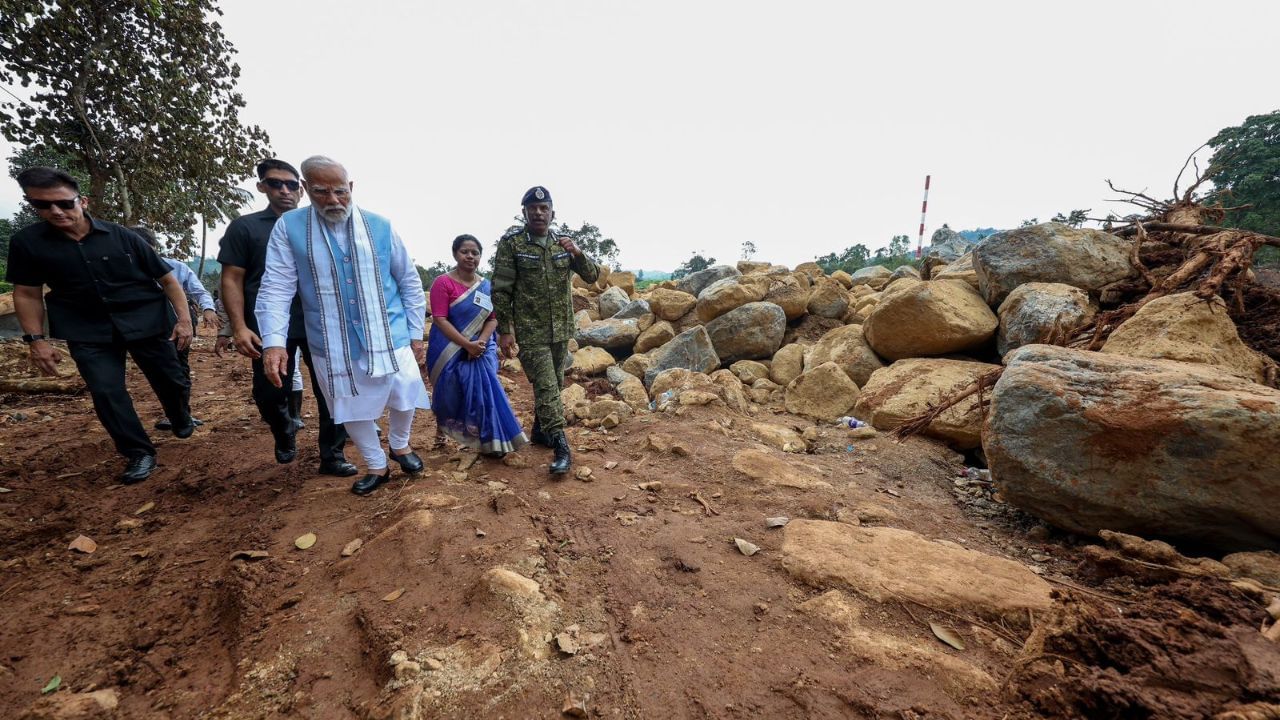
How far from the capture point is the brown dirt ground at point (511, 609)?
1.23 m

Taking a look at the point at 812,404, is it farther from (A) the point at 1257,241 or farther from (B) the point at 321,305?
(B) the point at 321,305

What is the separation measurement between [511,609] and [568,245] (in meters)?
2.17

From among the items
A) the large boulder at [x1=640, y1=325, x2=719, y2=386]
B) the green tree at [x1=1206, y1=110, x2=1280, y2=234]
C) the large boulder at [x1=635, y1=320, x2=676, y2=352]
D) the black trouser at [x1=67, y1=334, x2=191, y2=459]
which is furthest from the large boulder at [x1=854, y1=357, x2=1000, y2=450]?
the green tree at [x1=1206, y1=110, x2=1280, y2=234]

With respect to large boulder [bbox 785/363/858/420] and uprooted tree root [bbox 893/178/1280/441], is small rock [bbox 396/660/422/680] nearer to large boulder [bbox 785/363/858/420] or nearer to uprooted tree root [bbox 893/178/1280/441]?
uprooted tree root [bbox 893/178/1280/441]

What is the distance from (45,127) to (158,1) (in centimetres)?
240

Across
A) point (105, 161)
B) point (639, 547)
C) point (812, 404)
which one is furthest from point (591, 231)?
point (639, 547)

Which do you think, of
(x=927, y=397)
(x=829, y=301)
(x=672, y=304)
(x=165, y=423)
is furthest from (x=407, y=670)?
(x=829, y=301)

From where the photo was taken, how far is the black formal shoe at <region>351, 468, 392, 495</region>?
2.54 meters

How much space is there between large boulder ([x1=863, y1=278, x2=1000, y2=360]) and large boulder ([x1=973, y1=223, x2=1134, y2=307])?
295mm

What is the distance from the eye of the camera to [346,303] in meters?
2.38

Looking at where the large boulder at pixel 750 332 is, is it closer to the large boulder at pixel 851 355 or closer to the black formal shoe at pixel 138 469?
the large boulder at pixel 851 355

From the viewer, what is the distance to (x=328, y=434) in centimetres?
284

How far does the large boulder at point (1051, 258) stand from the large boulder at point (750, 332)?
2.26 meters

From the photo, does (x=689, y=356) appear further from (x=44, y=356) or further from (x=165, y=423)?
(x=44, y=356)
